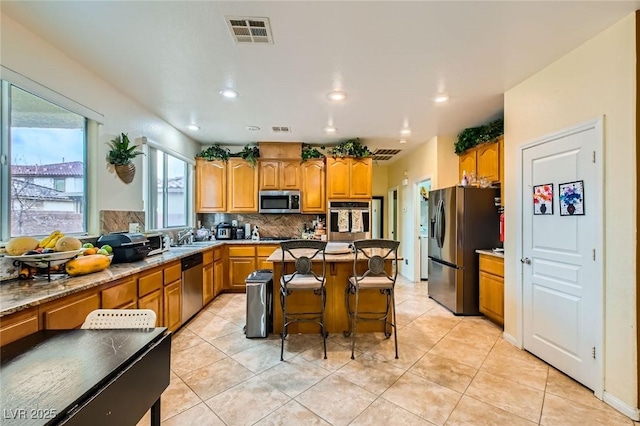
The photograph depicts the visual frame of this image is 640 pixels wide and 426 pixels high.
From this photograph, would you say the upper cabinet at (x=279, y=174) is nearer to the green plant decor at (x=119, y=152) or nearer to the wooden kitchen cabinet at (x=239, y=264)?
the wooden kitchen cabinet at (x=239, y=264)

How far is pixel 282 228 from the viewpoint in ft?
17.7

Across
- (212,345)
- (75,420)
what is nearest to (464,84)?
(75,420)

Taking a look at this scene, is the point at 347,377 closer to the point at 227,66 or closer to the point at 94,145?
the point at 227,66

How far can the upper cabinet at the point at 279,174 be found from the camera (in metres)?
5.02

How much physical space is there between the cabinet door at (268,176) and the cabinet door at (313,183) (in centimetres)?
51

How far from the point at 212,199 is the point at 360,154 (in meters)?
2.90

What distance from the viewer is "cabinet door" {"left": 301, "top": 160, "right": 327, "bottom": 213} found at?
5055mm

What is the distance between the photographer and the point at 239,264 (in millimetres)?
4707

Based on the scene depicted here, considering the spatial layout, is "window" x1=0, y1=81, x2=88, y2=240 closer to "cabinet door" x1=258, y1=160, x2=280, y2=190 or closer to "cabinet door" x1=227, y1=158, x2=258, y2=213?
"cabinet door" x1=227, y1=158, x2=258, y2=213

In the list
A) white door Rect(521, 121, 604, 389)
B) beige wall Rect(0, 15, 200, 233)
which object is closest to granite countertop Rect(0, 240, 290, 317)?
beige wall Rect(0, 15, 200, 233)

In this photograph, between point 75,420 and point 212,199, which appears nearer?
point 75,420

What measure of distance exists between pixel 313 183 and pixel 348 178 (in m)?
0.67

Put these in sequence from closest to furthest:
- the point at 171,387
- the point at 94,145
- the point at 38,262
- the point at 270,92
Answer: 1. the point at 38,262
2. the point at 171,387
3. the point at 94,145
4. the point at 270,92

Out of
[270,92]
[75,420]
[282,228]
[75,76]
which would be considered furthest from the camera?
[282,228]
